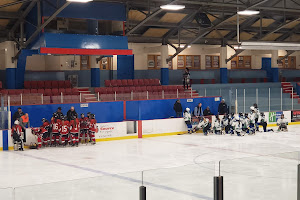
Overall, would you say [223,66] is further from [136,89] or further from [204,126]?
[204,126]

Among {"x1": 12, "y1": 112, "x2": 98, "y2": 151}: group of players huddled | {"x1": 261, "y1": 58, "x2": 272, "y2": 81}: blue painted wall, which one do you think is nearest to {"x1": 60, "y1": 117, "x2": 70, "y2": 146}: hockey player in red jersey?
{"x1": 12, "y1": 112, "x2": 98, "y2": 151}: group of players huddled

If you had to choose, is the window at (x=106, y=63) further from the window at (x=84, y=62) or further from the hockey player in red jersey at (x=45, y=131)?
the hockey player in red jersey at (x=45, y=131)

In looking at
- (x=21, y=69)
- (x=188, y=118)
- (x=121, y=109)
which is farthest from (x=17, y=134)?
(x=21, y=69)

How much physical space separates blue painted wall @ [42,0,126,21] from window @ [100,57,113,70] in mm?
7792

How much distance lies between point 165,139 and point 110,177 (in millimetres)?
14464

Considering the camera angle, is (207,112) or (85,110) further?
(207,112)

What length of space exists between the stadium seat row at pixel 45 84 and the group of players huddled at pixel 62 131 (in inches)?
Answer: 290

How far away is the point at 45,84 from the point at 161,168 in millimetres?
20909

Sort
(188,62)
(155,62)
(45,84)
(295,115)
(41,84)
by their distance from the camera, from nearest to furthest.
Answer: (295,115) < (41,84) < (45,84) < (155,62) < (188,62)

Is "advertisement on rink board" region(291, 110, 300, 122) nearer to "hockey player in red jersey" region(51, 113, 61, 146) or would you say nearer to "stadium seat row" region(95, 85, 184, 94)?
"stadium seat row" region(95, 85, 184, 94)

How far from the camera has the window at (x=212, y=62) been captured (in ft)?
114

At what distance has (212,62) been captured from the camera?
35094mm

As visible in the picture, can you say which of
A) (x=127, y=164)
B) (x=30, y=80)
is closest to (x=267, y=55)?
(x=30, y=80)

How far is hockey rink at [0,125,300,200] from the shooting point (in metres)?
5.09
